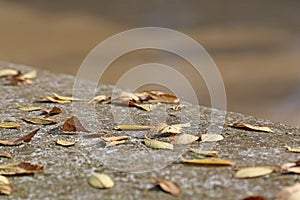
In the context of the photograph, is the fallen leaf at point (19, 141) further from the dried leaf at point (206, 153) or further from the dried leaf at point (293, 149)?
the dried leaf at point (293, 149)

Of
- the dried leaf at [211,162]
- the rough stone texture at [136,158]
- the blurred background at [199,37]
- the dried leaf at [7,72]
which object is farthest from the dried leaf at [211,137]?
the blurred background at [199,37]

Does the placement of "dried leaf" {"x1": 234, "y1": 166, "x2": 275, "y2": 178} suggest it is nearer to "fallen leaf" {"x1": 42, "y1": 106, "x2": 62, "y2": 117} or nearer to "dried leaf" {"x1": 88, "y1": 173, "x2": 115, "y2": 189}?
"dried leaf" {"x1": 88, "y1": 173, "x2": 115, "y2": 189}

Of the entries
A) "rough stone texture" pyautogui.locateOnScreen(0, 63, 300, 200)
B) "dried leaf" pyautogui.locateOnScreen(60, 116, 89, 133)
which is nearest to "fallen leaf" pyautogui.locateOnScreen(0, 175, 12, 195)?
"rough stone texture" pyautogui.locateOnScreen(0, 63, 300, 200)

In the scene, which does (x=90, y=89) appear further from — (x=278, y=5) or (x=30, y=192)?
(x=278, y=5)

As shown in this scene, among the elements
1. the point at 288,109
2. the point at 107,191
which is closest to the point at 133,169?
the point at 107,191

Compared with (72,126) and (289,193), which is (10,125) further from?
(289,193)

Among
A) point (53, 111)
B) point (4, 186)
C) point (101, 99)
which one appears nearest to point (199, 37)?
point (101, 99)
